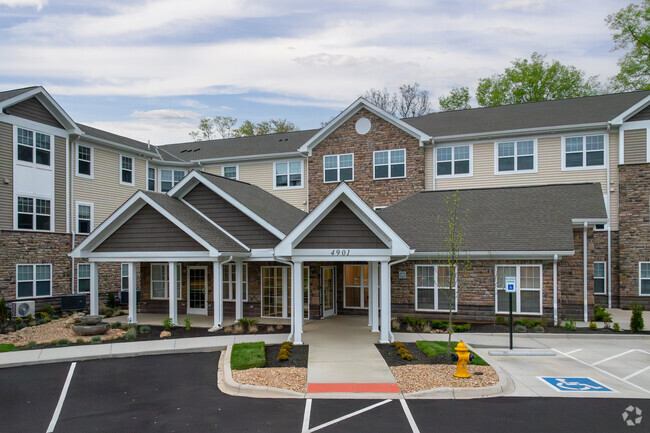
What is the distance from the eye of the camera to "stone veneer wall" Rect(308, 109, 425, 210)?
25.2m

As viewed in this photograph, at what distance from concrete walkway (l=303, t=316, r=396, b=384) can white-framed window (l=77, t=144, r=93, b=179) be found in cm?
1454

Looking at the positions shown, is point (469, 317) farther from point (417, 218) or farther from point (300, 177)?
point (300, 177)

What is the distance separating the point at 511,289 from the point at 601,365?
2741mm

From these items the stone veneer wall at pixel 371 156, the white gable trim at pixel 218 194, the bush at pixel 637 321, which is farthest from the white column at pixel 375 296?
the stone veneer wall at pixel 371 156

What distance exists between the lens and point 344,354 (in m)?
13.2

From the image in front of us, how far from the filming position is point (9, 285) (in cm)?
2080

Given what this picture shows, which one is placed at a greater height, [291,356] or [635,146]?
[635,146]

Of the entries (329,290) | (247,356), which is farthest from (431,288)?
(247,356)

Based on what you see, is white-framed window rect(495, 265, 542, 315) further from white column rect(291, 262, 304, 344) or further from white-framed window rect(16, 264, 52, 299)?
white-framed window rect(16, 264, 52, 299)

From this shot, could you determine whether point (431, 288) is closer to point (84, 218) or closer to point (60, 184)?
point (84, 218)

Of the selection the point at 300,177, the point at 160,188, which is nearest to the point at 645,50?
the point at 300,177

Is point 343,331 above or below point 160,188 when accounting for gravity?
below

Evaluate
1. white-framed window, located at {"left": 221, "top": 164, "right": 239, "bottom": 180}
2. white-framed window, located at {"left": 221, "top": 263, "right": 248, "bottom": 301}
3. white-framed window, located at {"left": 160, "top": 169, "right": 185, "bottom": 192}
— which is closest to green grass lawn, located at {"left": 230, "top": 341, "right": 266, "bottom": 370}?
white-framed window, located at {"left": 221, "top": 263, "right": 248, "bottom": 301}

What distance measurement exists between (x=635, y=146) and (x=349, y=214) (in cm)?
1557
